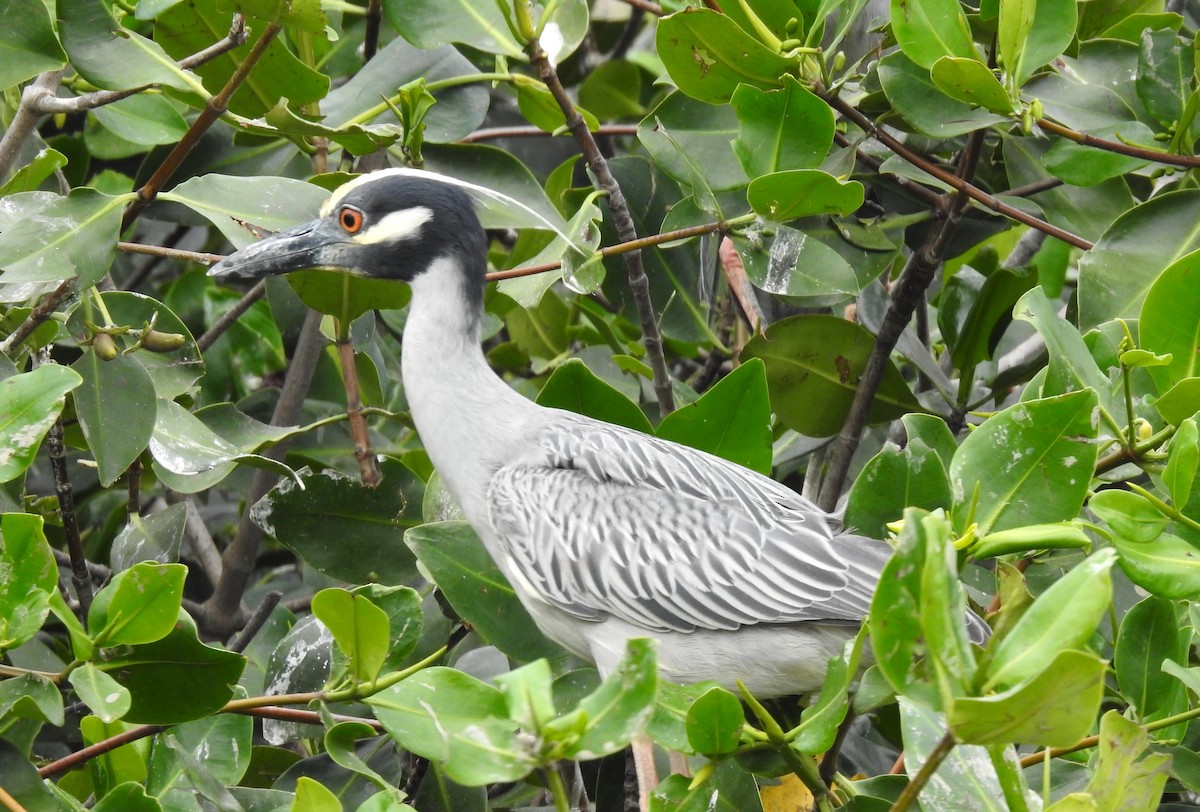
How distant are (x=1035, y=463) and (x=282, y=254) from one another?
1862 mm

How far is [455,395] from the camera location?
3432mm

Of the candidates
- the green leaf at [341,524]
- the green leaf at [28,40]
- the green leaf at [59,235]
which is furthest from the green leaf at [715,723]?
the green leaf at [28,40]

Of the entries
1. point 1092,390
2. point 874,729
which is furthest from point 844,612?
point 1092,390

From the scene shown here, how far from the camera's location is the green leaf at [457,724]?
5.25 feet

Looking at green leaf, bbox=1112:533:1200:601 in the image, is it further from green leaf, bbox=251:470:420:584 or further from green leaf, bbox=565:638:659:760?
green leaf, bbox=251:470:420:584

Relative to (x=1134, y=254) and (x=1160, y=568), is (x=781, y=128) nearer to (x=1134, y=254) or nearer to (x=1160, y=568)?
(x=1134, y=254)

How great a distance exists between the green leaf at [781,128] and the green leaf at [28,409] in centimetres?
149

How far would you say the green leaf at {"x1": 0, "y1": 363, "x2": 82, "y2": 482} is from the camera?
2.08 meters

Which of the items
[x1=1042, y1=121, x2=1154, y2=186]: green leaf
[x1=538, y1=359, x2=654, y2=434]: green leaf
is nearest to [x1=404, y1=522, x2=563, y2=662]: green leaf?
[x1=538, y1=359, x2=654, y2=434]: green leaf

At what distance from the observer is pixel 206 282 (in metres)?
4.30

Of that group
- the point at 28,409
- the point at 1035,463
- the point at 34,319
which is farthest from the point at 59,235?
the point at 1035,463

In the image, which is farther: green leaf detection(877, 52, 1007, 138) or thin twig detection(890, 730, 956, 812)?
green leaf detection(877, 52, 1007, 138)

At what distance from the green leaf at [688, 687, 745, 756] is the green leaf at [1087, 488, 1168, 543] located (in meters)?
0.65

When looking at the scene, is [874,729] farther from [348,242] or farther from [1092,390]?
[348,242]
